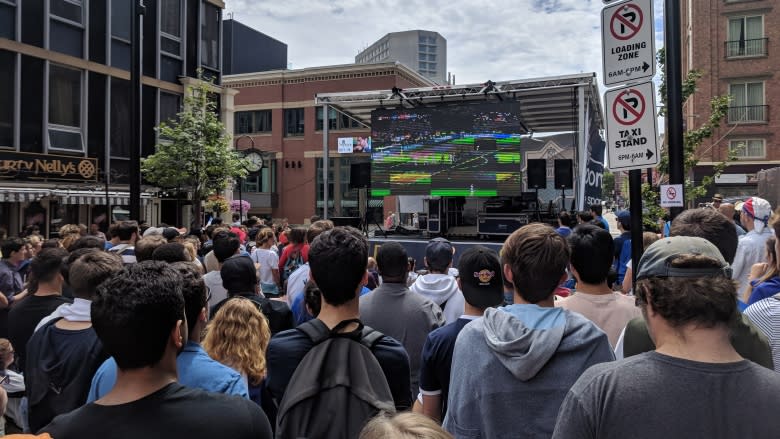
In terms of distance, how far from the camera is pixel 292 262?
703 cm

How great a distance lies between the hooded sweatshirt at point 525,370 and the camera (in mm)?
2059

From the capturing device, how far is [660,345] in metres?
1.67

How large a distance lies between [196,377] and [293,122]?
37.6m

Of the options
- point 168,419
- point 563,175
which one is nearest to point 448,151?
point 563,175

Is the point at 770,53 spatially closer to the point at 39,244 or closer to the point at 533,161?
the point at 533,161

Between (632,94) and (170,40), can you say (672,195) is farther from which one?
(170,40)

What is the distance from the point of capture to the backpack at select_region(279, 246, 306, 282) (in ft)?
22.7

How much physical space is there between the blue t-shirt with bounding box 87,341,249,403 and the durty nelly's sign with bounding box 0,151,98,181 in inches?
597

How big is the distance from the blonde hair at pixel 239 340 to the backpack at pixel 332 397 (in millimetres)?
983

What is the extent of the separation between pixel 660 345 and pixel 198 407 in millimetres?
1421

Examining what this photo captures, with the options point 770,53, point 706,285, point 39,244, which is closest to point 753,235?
point 706,285

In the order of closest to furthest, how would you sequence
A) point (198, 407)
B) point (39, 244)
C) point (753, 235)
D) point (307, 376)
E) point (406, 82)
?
1. point (198, 407)
2. point (307, 376)
3. point (753, 235)
4. point (39, 244)
5. point (406, 82)

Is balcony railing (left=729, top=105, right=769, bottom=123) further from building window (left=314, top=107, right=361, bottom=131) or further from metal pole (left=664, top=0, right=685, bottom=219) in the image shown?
metal pole (left=664, top=0, right=685, bottom=219)

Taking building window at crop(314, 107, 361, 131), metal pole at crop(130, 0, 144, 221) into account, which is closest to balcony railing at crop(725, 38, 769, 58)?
building window at crop(314, 107, 361, 131)
